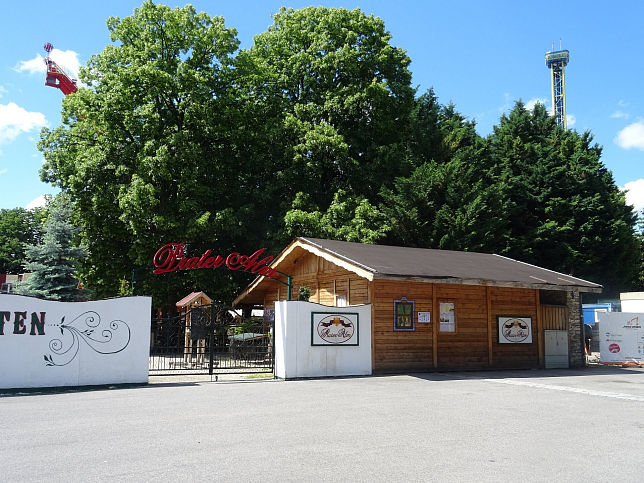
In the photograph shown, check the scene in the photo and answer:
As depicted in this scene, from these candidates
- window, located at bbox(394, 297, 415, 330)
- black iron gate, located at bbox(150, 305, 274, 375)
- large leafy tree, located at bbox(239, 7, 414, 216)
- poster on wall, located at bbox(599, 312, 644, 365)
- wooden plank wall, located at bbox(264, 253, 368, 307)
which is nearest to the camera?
black iron gate, located at bbox(150, 305, 274, 375)

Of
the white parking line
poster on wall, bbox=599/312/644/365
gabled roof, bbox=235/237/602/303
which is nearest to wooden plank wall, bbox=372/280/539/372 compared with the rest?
gabled roof, bbox=235/237/602/303

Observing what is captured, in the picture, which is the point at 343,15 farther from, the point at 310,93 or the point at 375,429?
the point at 375,429

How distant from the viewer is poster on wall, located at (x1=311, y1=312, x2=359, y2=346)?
1569cm

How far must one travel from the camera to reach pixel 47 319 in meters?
13.0

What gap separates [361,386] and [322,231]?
14787mm

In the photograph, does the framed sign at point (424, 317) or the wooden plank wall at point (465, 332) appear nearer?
the framed sign at point (424, 317)

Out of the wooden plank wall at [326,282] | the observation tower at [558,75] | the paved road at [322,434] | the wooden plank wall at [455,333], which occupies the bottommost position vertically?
the paved road at [322,434]

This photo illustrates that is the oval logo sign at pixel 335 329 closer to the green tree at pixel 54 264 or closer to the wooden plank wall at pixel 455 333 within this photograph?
the wooden plank wall at pixel 455 333

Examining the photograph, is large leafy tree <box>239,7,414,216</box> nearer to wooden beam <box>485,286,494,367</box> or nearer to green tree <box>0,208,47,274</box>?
wooden beam <box>485,286,494,367</box>

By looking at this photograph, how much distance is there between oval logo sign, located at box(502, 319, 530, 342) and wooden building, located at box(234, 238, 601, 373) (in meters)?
0.04

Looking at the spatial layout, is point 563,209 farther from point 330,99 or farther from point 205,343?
point 205,343

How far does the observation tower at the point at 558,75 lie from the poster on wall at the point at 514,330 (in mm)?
90917

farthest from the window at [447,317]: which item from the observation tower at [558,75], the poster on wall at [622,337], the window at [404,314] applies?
the observation tower at [558,75]

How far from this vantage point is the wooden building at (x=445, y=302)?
17.1 metres
